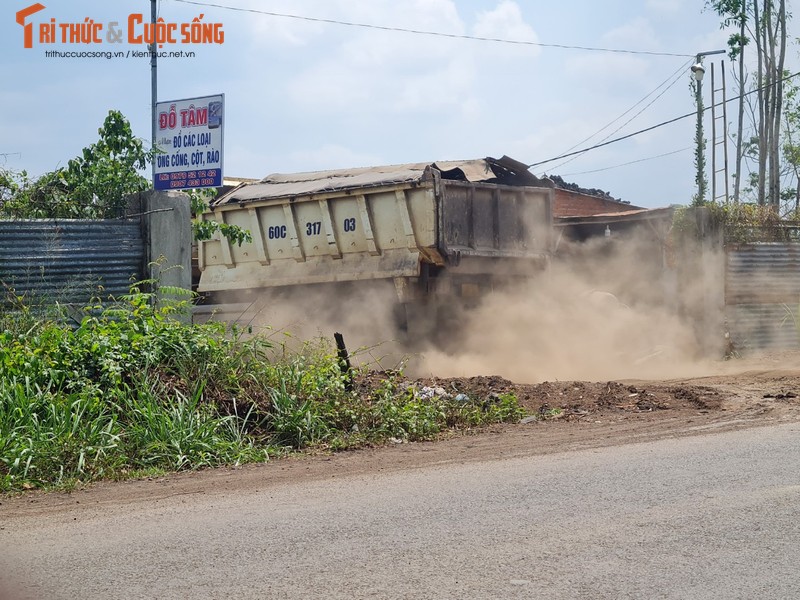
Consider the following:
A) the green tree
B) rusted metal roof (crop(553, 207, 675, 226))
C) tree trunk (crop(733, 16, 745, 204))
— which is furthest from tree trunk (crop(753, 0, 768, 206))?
the green tree

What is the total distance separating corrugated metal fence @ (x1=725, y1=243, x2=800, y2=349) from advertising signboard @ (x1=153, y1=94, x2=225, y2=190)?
10.1 meters

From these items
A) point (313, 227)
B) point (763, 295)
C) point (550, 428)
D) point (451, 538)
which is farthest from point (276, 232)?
point (451, 538)

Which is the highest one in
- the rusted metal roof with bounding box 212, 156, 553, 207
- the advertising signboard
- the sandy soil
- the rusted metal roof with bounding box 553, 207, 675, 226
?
the advertising signboard

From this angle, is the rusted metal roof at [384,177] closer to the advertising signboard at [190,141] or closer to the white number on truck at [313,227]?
the white number on truck at [313,227]

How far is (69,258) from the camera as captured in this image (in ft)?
33.7

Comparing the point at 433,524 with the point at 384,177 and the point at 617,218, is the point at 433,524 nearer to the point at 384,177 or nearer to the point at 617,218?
the point at 384,177

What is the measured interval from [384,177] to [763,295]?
27.1 feet

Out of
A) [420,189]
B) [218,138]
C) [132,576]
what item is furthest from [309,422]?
[218,138]

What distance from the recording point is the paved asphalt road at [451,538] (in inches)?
165

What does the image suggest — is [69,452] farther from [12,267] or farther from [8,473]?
[12,267]

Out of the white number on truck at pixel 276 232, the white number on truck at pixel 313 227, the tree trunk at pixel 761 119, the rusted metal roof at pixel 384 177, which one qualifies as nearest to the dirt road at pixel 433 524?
the rusted metal roof at pixel 384 177

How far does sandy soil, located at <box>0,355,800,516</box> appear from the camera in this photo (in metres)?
6.72

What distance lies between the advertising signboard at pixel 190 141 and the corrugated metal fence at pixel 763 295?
10.1 meters

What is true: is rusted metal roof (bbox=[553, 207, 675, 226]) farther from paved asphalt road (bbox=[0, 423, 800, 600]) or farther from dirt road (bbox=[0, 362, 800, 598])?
paved asphalt road (bbox=[0, 423, 800, 600])
